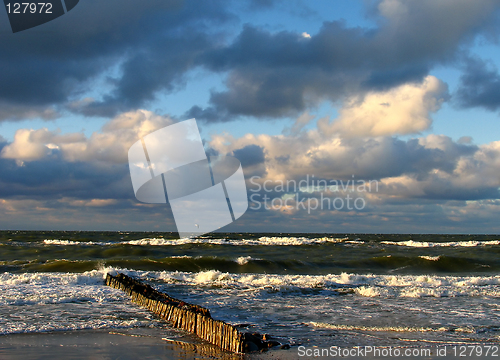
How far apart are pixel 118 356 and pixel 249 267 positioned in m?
17.4

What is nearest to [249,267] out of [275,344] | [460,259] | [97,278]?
[97,278]

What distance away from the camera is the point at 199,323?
8484mm

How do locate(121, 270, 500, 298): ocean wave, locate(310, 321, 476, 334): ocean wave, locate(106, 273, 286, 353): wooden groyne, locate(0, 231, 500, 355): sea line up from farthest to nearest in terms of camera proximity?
locate(121, 270, 500, 298): ocean wave < locate(310, 321, 476, 334): ocean wave < locate(0, 231, 500, 355): sea < locate(106, 273, 286, 353): wooden groyne

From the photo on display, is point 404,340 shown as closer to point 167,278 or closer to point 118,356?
point 118,356

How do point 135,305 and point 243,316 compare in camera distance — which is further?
point 135,305

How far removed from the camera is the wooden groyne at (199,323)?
7234mm

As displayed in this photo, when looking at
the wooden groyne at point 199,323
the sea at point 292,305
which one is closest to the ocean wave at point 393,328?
the sea at point 292,305

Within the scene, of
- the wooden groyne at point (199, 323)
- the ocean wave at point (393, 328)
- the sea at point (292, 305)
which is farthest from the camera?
the ocean wave at point (393, 328)

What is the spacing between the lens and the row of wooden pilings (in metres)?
7.28

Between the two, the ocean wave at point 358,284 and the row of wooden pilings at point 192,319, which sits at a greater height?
the row of wooden pilings at point 192,319

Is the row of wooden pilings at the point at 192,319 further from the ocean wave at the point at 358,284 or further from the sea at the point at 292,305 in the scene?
the ocean wave at the point at 358,284

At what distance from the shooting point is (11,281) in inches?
619

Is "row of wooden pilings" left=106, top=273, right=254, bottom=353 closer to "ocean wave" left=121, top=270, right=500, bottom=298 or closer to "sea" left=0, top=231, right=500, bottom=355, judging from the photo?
"sea" left=0, top=231, right=500, bottom=355

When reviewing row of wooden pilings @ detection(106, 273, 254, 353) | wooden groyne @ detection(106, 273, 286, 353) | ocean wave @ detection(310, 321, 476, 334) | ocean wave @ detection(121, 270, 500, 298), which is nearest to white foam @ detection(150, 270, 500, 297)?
ocean wave @ detection(121, 270, 500, 298)
